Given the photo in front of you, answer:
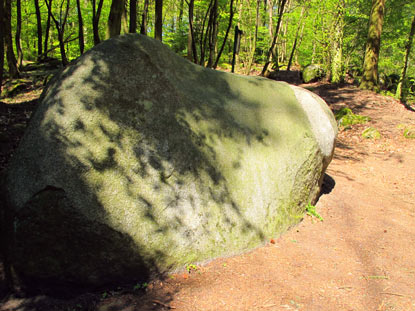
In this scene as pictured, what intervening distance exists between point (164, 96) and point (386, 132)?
940cm

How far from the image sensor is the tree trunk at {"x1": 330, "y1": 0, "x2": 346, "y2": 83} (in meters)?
14.3

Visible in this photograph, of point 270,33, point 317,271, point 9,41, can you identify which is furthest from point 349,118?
point 9,41

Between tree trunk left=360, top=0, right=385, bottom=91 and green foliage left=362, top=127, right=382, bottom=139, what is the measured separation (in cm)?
477

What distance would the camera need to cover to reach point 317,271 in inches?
148

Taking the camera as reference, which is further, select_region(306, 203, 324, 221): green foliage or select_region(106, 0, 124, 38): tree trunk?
select_region(106, 0, 124, 38): tree trunk

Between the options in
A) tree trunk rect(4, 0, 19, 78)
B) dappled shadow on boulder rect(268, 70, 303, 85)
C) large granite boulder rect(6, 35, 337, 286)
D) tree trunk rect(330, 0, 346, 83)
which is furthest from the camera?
dappled shadow on boulder rect(268, 70, 303, 85)

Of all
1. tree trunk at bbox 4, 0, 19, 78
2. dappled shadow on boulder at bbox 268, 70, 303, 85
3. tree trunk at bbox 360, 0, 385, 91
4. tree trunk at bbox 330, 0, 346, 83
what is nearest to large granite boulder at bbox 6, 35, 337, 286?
tree trunk at bbox 4, 0, 19, 78

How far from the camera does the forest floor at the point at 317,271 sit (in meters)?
3.03

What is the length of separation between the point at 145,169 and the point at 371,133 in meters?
9.35

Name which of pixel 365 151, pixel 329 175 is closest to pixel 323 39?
pixel 365 151

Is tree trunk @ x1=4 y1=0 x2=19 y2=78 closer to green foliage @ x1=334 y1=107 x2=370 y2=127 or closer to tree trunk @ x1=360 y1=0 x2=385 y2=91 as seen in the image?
green foliage @ x1=334 y1=107 x2=370 y2=127

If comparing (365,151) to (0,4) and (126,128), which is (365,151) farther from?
(0,4)

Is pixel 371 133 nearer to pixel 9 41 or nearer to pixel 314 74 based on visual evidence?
pixel 314 74

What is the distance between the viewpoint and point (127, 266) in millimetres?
3160
